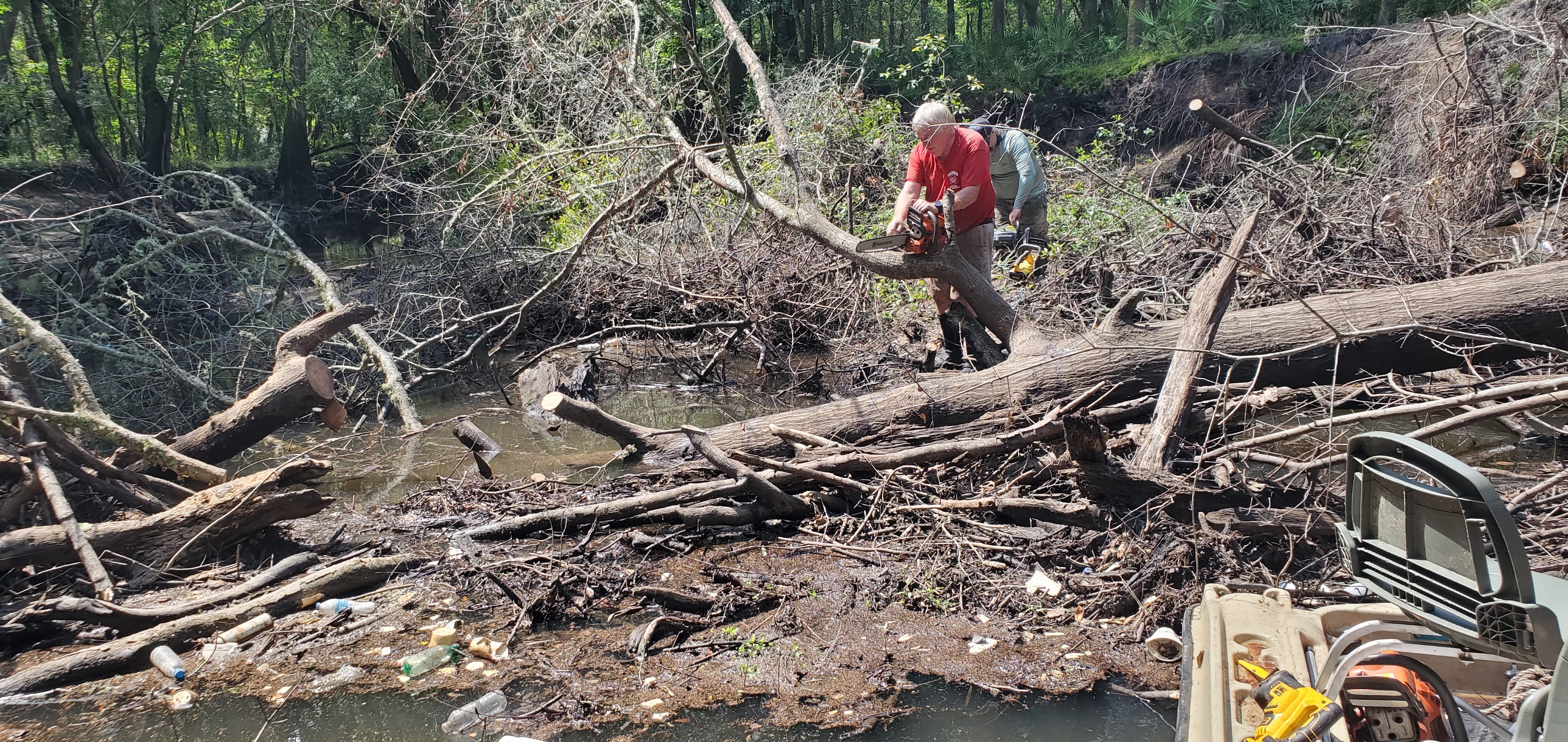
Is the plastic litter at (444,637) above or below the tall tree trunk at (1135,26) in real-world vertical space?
below

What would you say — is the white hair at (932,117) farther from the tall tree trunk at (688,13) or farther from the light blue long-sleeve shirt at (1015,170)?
the tall tree trunk at (688,13)

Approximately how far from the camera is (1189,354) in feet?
16.4

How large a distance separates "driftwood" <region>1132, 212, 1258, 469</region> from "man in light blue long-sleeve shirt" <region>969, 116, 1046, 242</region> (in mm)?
2446

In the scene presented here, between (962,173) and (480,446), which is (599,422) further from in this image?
(962,173)

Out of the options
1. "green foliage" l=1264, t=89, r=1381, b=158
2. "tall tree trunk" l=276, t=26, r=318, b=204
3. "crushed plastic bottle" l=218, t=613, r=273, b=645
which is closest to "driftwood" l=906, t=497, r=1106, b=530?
"crushed plastic bottle" l=218, t=613, r=273, b=645

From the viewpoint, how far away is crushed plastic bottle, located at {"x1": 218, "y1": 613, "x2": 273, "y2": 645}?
4.19 m

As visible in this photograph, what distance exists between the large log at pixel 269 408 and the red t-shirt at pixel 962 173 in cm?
403

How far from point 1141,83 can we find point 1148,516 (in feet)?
51.6

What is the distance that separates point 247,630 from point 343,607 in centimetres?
39

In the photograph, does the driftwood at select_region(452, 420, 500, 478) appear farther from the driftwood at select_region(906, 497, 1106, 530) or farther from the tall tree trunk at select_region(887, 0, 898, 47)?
the tall tree trunk at select_region(887, 0, 898, 47)

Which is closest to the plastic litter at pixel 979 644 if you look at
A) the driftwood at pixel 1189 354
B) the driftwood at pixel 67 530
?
the driftwood at pixel 1189 354

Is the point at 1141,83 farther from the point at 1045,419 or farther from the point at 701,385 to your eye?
the point at 1045,419

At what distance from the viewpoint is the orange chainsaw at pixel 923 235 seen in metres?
6.13

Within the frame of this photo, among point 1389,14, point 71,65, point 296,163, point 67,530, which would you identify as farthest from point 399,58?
point 1389,14
